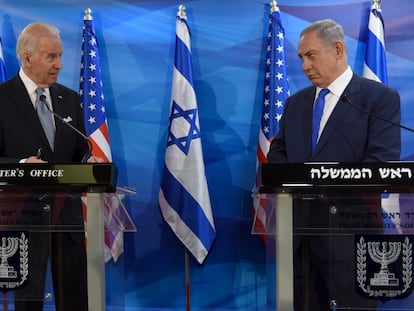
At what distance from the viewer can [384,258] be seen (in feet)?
6.71

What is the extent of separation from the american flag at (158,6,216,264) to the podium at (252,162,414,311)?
7.56 feet

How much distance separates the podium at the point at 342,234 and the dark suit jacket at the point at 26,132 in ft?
4.69

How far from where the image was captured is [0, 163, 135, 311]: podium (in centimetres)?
215

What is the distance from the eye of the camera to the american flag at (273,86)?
4.42 m

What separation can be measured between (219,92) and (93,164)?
2.65 metres

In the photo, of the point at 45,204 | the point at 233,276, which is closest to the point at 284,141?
the point at 45,204

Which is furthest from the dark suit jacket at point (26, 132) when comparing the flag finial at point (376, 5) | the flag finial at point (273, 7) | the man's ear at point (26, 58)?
the flag finial at point (376, 5)

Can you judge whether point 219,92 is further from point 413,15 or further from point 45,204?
point 45,204

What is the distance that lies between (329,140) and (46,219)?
1.46 metres

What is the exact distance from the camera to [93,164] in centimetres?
215

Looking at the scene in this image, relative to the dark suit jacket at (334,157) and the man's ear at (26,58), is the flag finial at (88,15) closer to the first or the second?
the man's ear at (26,58)

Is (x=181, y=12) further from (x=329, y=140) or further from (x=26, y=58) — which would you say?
(x=329, y=140)

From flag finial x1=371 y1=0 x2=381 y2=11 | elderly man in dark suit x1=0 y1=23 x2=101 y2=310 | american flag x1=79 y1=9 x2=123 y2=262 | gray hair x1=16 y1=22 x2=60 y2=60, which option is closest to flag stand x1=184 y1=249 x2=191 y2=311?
american flag x1=79 y1=9 x2=123 y2=262

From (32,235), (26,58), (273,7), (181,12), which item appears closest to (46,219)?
(32,235)
